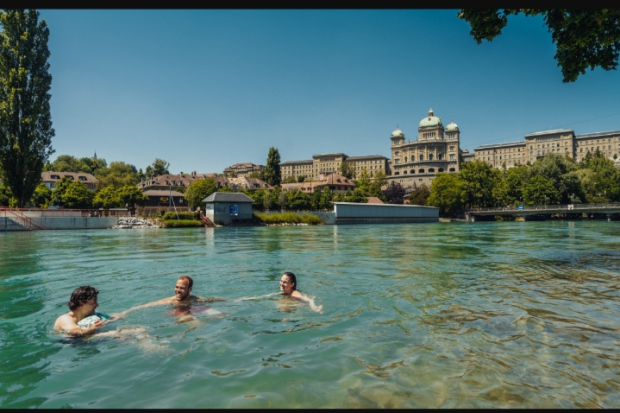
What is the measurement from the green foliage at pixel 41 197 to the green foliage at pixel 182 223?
2917 cm

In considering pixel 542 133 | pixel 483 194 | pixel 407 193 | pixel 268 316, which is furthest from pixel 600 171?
pixel 268 316

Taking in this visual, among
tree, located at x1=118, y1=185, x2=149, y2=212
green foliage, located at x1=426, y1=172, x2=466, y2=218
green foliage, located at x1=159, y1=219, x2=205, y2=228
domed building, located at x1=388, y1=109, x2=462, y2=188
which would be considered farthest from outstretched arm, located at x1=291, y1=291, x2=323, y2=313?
domed building, located at x1=388, y1=109, x2=462, y2=188

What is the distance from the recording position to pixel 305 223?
6078 centimetres

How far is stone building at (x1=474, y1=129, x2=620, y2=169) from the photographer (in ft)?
486

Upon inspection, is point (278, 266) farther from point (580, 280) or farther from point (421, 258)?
point (580, 280)

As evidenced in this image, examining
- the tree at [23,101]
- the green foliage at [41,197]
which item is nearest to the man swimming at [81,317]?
the tree at [23,101]

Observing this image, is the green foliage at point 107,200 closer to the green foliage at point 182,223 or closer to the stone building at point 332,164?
the green foliage at point 182,223

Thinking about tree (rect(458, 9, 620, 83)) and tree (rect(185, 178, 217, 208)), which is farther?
tree (rect(185, 178, 217, 208))

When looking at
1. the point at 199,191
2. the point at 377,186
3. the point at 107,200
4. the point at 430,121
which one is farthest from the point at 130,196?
the point at 430,121

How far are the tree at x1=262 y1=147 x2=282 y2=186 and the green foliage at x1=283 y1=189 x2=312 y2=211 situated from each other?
3875 cm

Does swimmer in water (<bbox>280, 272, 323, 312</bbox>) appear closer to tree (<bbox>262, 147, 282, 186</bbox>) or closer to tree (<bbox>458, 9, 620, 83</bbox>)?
tree (<bbox>458, 9, 620, 83</bbox>)

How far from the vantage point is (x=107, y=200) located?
62656 mm

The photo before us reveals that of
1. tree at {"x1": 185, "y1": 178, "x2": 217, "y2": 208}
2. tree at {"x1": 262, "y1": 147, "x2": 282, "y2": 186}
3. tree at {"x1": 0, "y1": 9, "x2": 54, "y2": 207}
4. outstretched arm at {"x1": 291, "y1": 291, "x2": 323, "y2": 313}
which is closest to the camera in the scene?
outstretched arm at {"x1": 291, "y1": 291, "x2": 323, "y2": 313}

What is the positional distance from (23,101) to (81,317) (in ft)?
141
